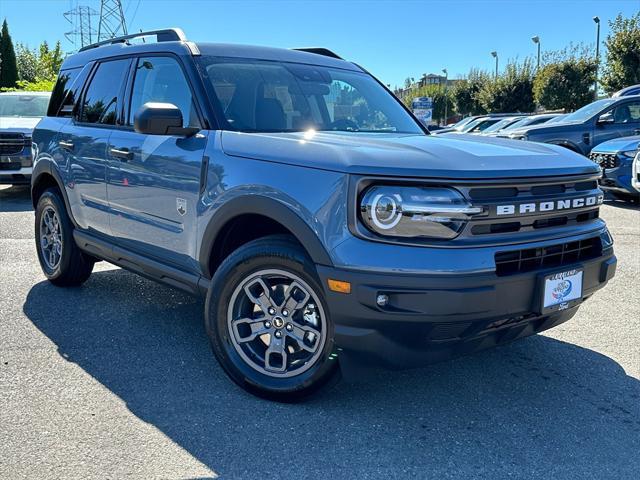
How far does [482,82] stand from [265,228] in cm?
4774

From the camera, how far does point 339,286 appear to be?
274 cm

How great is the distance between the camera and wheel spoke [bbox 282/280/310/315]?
312cm

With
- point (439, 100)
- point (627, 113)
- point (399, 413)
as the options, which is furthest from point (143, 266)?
point (439, 100)

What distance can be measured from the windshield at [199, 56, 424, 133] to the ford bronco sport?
0.04ft

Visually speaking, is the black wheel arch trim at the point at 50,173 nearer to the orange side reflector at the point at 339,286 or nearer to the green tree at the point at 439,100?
the orange side reflector at the point at 339,286

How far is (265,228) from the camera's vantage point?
3.45 metres

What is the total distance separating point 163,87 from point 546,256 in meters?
2.54

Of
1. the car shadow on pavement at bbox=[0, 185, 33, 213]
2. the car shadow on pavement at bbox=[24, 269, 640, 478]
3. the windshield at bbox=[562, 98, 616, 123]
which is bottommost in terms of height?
the car shadow on pavement at bbox=[24, 269, 640, 478]

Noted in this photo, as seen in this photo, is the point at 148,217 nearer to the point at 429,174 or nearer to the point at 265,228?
the point at 265,228

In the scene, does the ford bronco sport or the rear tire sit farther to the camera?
the rear tire

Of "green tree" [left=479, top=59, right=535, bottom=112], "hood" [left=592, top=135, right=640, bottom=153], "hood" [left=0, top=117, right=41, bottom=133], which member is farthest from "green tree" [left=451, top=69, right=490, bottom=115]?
"hood" [left=0, top=117, right=41, bottom=133]

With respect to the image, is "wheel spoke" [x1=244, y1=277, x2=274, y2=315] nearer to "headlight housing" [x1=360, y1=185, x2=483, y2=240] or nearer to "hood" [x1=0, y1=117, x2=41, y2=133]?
"headlight housing" [x1=360, y1=185, x2=483, y2=240]

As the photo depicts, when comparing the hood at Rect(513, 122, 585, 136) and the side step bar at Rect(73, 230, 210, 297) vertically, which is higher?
the hood at Rect(513, 122, 585, 136)

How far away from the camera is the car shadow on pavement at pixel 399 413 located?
2705 millimetres
